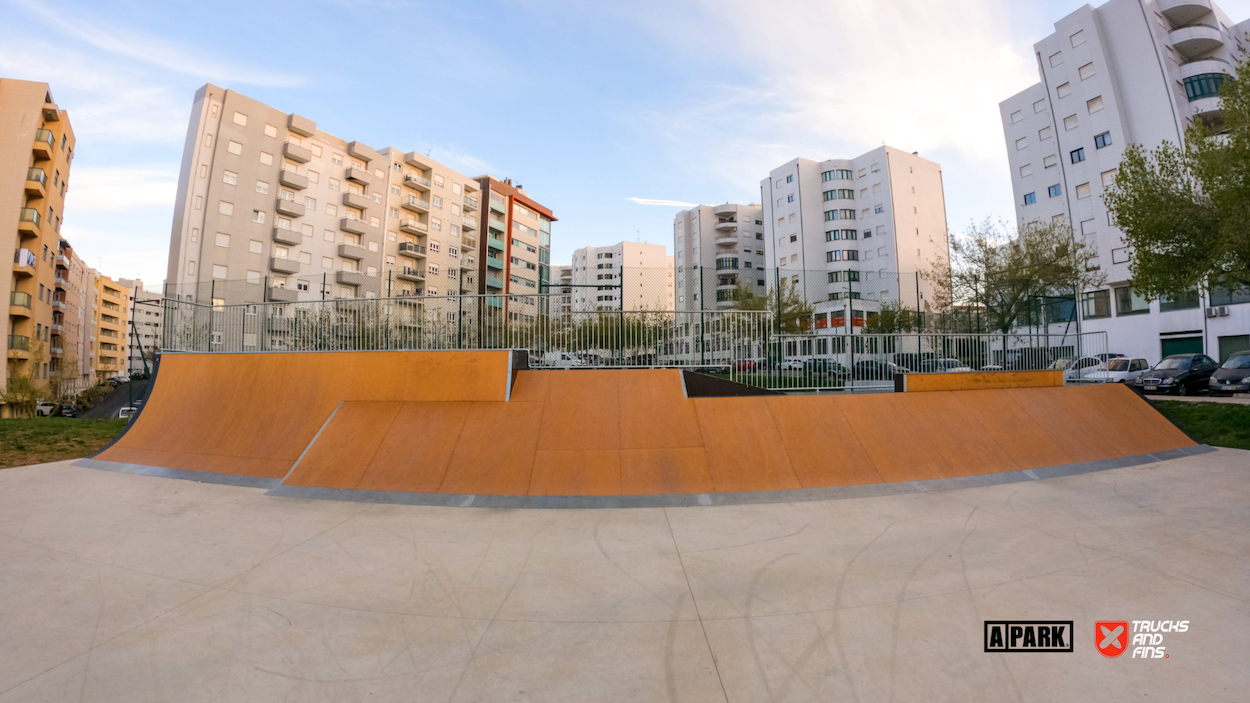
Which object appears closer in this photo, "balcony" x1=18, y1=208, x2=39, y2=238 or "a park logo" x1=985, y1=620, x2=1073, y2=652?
"a park logo" x1=985, y1=620, x2=1073, y2=652

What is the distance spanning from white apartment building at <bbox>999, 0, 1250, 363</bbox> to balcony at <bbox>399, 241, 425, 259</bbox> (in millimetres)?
50623

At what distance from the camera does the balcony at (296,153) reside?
4019 cm

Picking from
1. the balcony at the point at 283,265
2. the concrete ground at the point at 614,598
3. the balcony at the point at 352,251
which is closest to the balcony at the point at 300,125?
the balcony at the point at 352,251

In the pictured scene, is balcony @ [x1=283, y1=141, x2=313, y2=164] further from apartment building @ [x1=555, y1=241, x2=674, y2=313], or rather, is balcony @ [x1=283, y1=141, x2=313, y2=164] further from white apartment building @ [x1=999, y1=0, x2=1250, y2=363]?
white apartment building @ [x1=999, y1=0, x2=1250, y2=363]

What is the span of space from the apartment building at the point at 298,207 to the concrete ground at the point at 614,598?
25.7 meters

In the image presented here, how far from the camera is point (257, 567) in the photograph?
4340 millimetres

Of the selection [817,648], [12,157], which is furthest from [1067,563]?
[12,157]

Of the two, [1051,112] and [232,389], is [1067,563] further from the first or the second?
[1051,112]

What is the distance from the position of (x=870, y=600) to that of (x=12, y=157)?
5558 centimetres

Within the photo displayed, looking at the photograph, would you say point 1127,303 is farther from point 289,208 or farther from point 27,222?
point 27,222

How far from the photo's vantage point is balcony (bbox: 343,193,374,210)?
44.6 meters

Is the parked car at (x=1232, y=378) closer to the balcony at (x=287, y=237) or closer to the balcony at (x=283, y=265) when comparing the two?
the balcony at (x=283, y=265)


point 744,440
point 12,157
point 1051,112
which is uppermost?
point 1051,112

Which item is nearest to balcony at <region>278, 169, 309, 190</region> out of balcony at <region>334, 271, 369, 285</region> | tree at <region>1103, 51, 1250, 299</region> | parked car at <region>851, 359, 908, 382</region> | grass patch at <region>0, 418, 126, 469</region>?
balcony at <region>334, 271, 369, 285</region>
